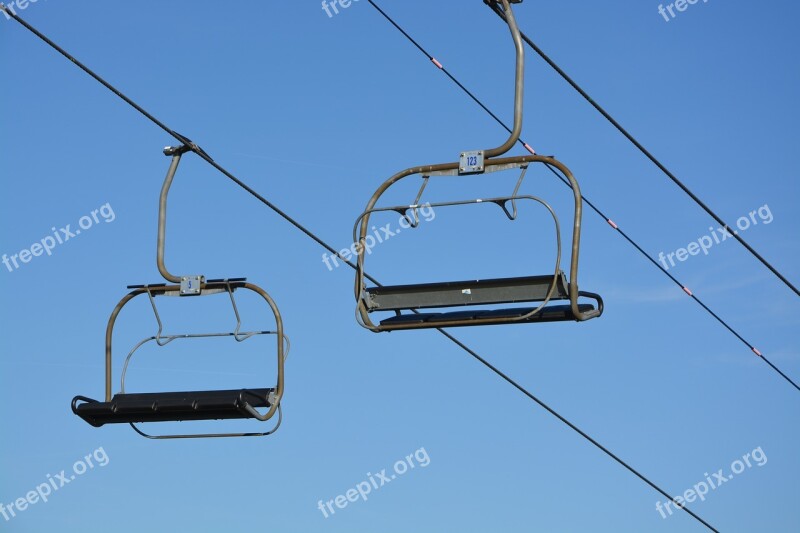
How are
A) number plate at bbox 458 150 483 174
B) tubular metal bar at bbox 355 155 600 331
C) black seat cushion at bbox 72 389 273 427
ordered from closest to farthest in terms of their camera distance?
tubular metal bar at bbox 355 155 600 331 → number plate at bbox 458 150 483 174 → black seat cushion at bbox 72 389 273 427

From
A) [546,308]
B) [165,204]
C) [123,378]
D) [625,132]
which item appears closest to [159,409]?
[123,378]

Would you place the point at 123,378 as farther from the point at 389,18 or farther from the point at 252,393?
the point at 389,18

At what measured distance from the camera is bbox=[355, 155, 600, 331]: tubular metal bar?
28.1ft

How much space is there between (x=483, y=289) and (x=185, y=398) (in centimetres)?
203

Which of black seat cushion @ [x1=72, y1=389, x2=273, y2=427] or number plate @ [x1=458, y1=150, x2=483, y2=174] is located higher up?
number plate @ [x1=458, y1=150, x2=483, y2=174]

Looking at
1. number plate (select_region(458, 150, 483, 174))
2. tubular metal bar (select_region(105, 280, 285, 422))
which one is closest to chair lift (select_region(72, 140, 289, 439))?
tubular metal bar (select_region(105, 280, 285, 422))

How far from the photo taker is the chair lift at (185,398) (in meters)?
9.32

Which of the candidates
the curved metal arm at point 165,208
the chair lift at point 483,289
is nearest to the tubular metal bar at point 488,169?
the chair lift at point 483,289

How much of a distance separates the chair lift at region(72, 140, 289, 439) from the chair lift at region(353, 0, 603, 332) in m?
0.88

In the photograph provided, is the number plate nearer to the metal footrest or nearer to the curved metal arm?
the metal footrest

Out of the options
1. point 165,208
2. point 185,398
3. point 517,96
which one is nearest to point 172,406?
point 185,398

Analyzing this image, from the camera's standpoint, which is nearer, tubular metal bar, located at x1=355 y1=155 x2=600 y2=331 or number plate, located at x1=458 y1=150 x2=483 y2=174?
tubular metal bar, located at x1=355 y1=155 x2=600 y2=331

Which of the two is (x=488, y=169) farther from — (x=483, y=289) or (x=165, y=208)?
(x=165, y=208)

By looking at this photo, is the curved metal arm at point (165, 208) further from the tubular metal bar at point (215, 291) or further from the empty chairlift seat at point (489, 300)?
the empty chairlift seat at point (489, 300)
